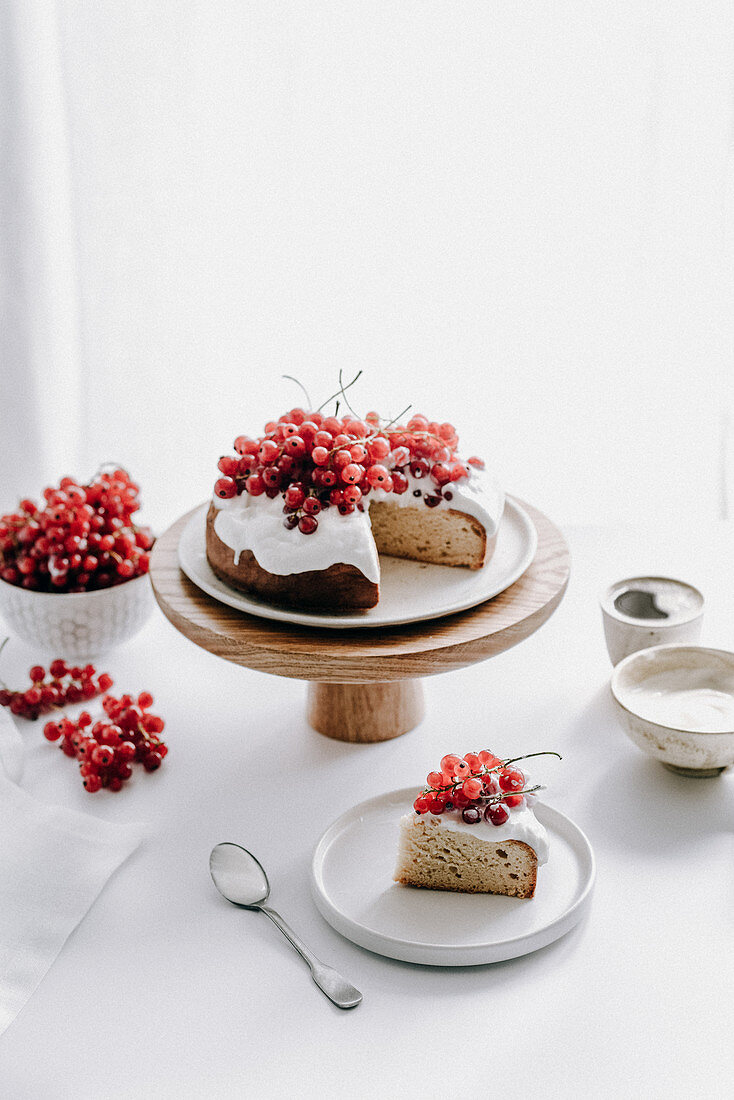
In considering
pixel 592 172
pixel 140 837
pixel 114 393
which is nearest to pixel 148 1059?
pixel 140 837

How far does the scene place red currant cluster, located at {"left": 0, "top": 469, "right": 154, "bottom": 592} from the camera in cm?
157

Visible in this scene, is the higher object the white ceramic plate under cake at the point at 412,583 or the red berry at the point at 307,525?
the red berry at the point at 307,525

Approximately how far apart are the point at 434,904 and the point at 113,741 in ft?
1.65

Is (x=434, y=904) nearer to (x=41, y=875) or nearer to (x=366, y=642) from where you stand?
(x=366, y=642)

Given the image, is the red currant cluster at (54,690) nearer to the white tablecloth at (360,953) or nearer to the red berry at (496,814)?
the white tablecloth at (360,953)

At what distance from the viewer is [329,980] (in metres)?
1.08

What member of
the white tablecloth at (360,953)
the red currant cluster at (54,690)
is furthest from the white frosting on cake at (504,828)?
the red currant cluster at (54,690)

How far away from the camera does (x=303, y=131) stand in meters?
2.13

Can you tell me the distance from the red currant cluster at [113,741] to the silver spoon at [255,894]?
21 cm

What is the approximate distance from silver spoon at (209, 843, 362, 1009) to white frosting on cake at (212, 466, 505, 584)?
0.34 meters

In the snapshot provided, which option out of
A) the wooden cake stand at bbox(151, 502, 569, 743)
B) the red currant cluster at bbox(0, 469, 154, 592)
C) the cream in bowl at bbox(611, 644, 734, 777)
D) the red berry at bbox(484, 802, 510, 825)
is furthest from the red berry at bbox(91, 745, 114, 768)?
the cream in bowl at bbox(611, 644, 734, 777)

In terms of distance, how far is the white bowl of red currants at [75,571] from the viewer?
1.58 m

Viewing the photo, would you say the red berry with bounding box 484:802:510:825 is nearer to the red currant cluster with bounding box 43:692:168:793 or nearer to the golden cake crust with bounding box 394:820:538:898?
the golden cake crust with bounding box 394:820:538:898

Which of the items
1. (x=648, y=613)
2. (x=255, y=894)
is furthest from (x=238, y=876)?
(x=648, y=613)
